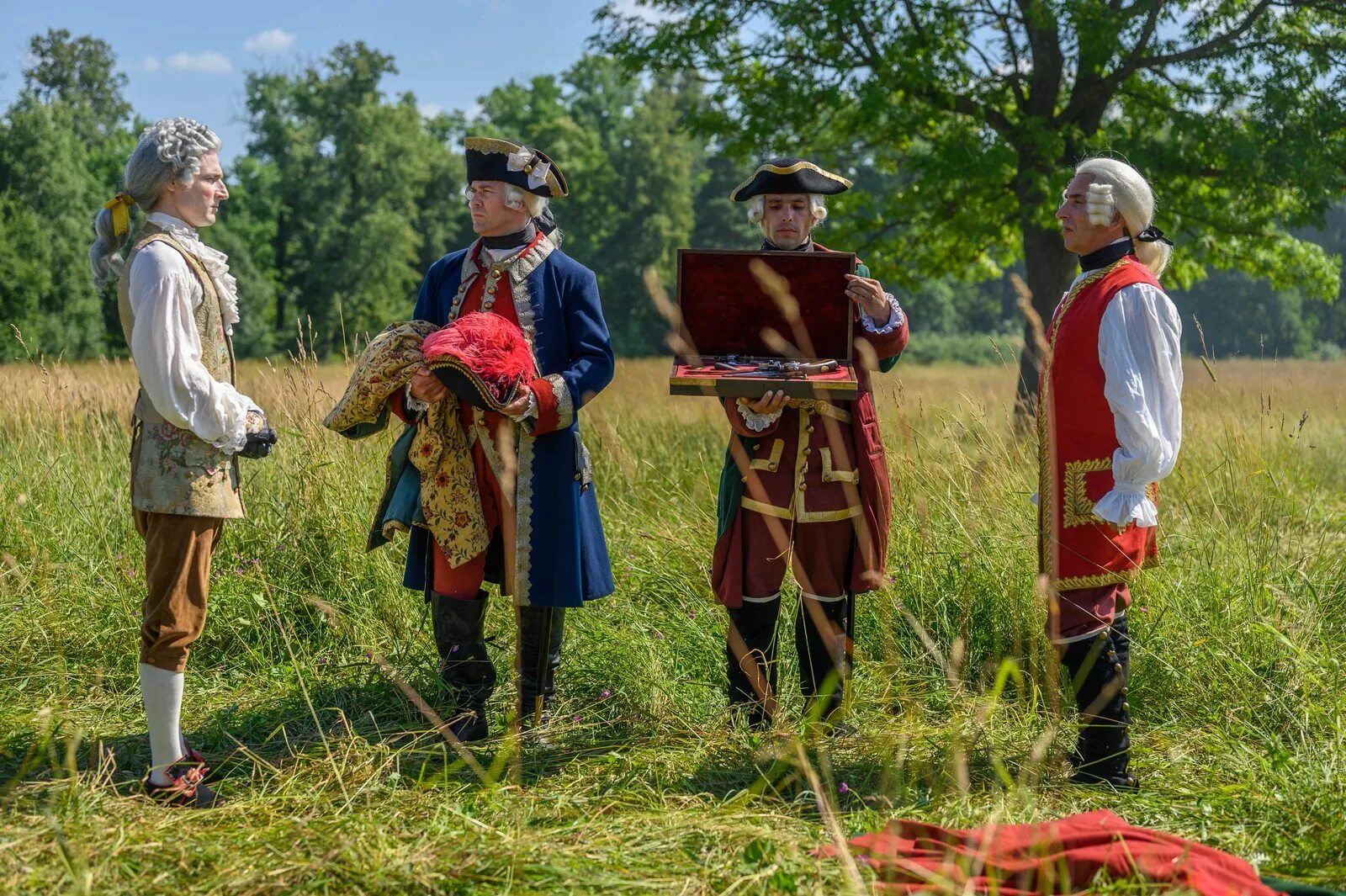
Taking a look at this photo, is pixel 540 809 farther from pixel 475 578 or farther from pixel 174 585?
pixel 174 585

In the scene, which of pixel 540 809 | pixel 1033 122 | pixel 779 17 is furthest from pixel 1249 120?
pixel 540 809

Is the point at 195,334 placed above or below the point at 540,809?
above

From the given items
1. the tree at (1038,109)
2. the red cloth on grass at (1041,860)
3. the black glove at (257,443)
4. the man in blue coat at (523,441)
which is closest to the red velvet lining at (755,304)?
the man in blue coat at (523,441)

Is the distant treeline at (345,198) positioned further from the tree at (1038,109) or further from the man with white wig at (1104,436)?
the man with white wig at (1104,436)

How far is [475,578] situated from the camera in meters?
3.73

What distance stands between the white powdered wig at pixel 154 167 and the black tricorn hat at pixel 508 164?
76 centimetres

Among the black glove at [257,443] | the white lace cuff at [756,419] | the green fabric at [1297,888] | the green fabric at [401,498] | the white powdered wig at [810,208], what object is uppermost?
the white powdered wig at [810,208]

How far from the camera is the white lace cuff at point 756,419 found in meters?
3.67

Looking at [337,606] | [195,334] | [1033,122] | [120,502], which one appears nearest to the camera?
[195,334]

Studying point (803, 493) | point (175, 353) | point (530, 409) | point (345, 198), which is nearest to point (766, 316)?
point (803, 493)

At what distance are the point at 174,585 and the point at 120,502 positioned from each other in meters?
2.53

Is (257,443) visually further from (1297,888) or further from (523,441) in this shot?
(1297,888)

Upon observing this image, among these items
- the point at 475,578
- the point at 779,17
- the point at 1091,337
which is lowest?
the point at 475,578

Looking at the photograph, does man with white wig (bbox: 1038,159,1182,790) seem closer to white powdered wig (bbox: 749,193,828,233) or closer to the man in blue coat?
white powdered wig (bbox: 749,193,828,233)
